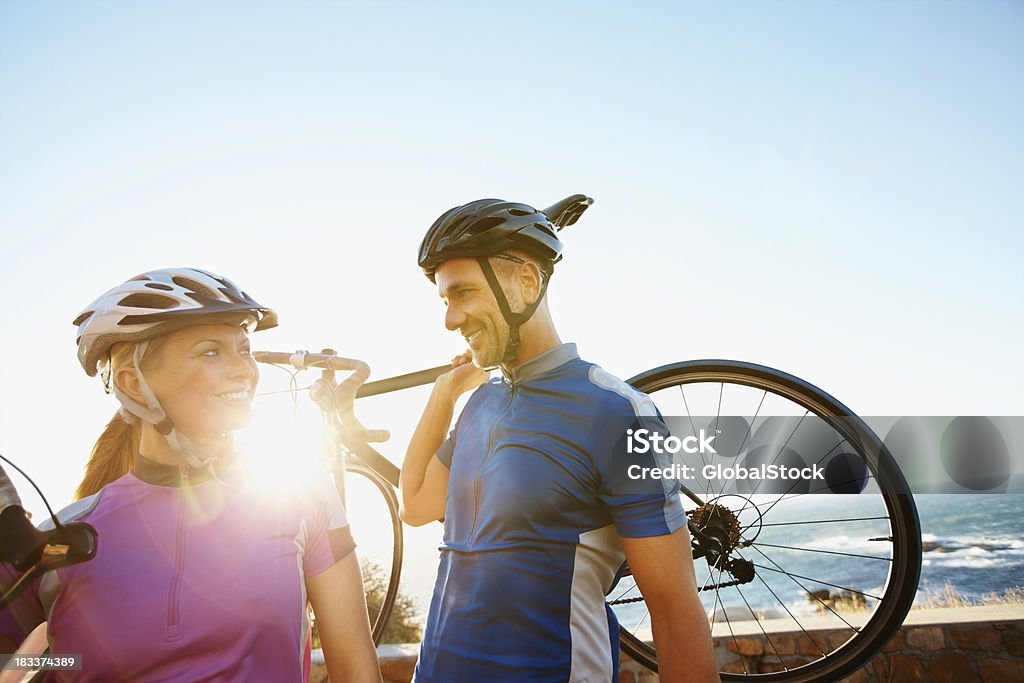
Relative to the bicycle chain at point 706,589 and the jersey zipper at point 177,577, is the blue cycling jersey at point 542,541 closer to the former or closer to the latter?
the jersey zipper at point 177,577

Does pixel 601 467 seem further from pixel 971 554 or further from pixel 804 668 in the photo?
pixel 971 554

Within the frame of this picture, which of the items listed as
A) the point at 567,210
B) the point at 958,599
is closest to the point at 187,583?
the point at 567,210

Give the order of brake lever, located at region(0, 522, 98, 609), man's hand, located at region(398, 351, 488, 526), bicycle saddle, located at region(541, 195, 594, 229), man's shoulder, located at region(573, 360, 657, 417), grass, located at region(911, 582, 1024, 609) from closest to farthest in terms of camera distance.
Answer: brake lever, located at region(0, 522, 98, 609), man's shoulder, located at region(573, 360, 657, 417), man's hand, located at region(398, 351, 488, 526), bicycle saddle, located at region(541, 195, 594, 229), grass, located at region(911, 582, 1024, 609)

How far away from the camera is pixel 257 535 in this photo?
1.64 meters

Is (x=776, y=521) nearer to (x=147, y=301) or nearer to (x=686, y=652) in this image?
(x=686, y=652)

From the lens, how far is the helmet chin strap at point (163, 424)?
1.71 metres

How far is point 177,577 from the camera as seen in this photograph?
151 centimetres

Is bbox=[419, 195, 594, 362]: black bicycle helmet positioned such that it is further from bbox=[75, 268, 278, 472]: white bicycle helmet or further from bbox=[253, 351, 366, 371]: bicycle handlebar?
bbox=[253, 351, 366, 371]: bicycle handlebar

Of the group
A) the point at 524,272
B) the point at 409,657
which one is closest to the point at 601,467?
the point at 524,272

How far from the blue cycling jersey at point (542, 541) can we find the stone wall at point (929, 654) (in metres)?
1.94

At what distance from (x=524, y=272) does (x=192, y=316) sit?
44.5 inches

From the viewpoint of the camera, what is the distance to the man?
1481 millimetres

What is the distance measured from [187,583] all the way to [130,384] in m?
0.70

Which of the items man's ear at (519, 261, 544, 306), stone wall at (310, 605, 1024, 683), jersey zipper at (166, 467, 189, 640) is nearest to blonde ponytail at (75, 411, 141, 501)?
jersey zipper at (166, 467, 189, 640)
